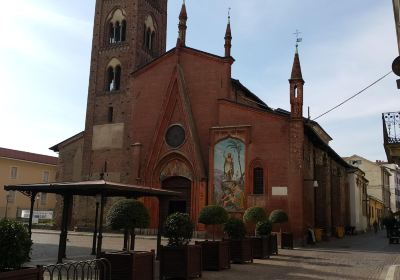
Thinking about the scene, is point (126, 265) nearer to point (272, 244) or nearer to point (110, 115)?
point (272, 244)

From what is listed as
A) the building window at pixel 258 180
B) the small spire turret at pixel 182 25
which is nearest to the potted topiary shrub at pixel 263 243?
the building window at pixel 258 180

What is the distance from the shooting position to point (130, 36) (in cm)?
3919

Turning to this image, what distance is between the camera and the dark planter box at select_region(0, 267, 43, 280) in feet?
20.1

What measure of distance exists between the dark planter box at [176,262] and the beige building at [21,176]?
40.1 meters

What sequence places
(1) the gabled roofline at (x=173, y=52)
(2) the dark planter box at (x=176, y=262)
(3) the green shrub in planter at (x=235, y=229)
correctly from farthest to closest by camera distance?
(1) the gabled roofline at (x=173, y=52), (3) the green shrub in planter at (x=235, y=229), (2) the dark planter box at (x=176, y=262)

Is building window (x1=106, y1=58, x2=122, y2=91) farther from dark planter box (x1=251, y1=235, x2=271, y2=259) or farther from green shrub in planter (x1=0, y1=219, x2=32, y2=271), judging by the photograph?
green shrub in planter (x1=0, y1=219, x2=32, y2=271)

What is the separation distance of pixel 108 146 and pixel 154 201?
289 inches

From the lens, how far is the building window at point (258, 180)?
29.1m

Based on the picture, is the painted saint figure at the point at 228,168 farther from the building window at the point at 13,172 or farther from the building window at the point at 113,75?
the building window at the point at 13,172

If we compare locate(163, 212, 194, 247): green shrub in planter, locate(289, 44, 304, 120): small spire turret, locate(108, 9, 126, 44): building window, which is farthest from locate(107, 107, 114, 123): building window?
locate(163, 212, 194, 247): green shrub in planter

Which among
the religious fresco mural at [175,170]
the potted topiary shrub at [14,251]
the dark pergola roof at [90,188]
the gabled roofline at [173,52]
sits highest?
the gabled roofline at [173,52]

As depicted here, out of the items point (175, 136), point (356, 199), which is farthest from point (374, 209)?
point (175, 136)

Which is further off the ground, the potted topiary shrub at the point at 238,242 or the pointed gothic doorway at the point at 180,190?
the pointed gothic doorway at the point at 180,190

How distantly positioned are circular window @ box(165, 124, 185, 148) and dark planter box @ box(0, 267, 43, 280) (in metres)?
25.9
